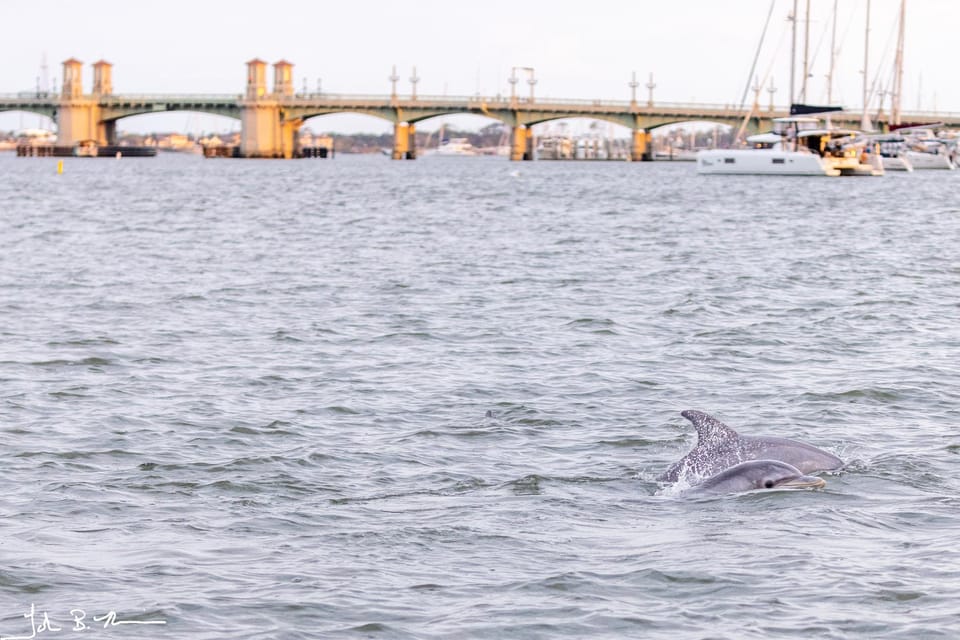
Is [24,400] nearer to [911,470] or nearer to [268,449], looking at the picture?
[268,449]

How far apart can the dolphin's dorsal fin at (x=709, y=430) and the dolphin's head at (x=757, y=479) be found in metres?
0.41

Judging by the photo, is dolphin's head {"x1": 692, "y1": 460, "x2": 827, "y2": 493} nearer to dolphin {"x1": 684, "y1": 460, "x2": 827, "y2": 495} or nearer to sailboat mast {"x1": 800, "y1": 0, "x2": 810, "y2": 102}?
dolphin {"x1": 684, "y1": 460, "x2": 827, "y2": 495}

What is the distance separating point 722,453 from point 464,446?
294cm

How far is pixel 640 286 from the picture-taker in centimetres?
3319

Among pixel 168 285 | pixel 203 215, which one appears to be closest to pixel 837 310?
pixel 168 285

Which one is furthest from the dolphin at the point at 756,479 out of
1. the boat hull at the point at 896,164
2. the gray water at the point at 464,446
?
the boat hull at the point at 896,164

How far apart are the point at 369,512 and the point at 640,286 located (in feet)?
68.7

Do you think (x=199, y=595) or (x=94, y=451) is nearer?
(x=199, y=595)

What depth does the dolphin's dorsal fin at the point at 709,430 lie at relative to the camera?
13945 mm
